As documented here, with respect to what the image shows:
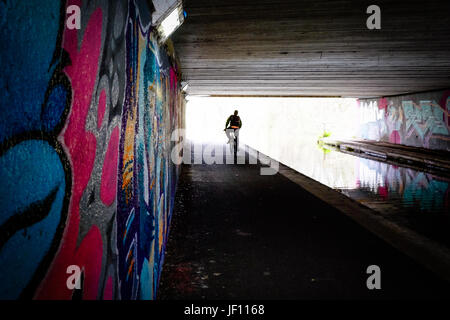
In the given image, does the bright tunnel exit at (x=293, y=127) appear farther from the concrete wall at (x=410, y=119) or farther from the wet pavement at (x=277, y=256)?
the wet pavement at (x=277, y=256)

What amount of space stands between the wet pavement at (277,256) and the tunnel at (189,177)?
0.02 meters

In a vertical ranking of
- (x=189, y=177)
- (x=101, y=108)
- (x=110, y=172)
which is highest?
(x=101, y=108)

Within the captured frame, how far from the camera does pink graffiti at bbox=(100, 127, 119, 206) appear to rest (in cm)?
133

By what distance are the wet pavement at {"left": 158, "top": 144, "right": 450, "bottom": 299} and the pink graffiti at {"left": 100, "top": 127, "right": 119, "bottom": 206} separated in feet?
5.67

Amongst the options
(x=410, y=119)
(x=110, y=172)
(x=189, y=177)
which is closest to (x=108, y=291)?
(x=110, y=172)

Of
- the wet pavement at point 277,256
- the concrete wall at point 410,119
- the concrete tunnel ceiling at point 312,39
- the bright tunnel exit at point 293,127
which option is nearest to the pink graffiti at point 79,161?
the wet pavement at point 277,256

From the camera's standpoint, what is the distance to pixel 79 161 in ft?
3.51

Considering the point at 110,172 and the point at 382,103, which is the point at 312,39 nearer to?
the point at 110,172

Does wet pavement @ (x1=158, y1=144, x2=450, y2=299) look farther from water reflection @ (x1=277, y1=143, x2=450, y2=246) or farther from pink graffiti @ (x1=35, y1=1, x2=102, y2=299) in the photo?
pink graffiti @ (x1=35, y1=1, x2=102, y2=299)

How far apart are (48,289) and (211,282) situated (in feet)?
7.74

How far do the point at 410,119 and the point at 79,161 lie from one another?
18049mm

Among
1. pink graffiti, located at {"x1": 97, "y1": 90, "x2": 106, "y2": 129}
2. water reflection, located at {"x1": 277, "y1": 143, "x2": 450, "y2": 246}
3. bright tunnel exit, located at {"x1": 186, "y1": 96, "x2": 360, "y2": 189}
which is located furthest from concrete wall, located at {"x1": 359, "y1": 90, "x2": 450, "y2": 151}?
pink graffiti, located at {"x1": 97, "y1": 90, "x2": 106, "y2": 129}
